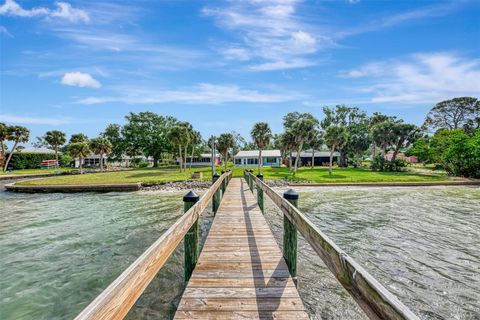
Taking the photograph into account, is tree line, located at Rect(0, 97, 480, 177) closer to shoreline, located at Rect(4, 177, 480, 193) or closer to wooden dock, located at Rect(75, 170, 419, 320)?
shoreline, located at Rect(4, 177, 480, 193)

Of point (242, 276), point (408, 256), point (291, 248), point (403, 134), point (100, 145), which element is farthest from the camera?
point (100, 145)

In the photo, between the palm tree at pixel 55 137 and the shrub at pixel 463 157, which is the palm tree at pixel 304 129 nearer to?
the shrub at pixel 463 157

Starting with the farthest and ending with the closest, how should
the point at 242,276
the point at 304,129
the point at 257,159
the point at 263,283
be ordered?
the point at 257,159 → the point at 304,129 → the point at 242,276 → the point at 263,283

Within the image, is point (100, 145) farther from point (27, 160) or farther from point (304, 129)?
point (304, 129)

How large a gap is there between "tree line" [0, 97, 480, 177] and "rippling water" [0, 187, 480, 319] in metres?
19.2

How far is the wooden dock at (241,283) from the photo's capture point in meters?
2.58

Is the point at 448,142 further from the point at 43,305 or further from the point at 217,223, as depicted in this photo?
the point at 43,305

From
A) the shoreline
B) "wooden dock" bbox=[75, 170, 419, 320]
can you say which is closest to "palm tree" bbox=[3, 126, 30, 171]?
the shoreline

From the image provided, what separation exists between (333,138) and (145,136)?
113ft

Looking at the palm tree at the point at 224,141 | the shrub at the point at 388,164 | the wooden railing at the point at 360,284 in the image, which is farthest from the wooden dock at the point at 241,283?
the shrub at the point at 388,164

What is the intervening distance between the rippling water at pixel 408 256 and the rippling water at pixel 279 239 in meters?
0.02

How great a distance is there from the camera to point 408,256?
5695 millimetres

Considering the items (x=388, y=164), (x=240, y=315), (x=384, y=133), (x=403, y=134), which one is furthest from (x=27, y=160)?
(x=403, y=134)

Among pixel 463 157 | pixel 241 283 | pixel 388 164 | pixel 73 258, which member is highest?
pixel 463 157
